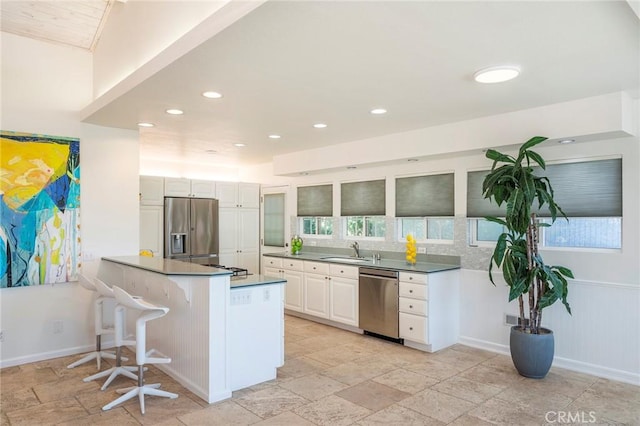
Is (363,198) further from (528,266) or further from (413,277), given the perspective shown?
(528,266)

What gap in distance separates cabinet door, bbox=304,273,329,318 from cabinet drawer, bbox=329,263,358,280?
16 centimetres

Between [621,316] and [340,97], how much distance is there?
3.10 meters

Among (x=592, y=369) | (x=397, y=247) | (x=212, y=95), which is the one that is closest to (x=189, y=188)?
(x=397, y=247)

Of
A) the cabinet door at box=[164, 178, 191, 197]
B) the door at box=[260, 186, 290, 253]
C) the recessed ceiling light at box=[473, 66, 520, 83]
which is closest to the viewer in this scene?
the recessed ceiling light at box=[473, 66, 520, 83]

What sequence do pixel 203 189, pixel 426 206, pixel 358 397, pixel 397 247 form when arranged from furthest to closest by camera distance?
pixel 203 189 < pixel 397 247 < pixel 426 206 < pixel 358 397

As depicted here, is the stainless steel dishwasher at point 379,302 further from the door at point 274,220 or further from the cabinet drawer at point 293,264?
the door at point 274,220

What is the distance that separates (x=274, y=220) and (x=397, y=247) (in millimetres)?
2683

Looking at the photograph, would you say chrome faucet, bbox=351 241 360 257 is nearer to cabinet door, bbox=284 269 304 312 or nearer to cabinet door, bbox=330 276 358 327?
cabinet door, bbox=330 276 358 327

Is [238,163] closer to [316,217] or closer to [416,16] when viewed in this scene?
[316,217]

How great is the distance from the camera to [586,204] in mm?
3854

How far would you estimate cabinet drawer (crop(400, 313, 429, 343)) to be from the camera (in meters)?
4.41

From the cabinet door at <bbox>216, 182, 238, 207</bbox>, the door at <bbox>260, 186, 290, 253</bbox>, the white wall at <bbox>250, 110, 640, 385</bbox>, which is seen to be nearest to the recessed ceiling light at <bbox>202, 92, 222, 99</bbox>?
the white wall at <bbox>250, 110, 640, 385</bbox>

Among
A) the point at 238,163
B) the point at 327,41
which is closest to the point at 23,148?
the point at 327,41

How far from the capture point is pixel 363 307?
5023 mm
